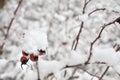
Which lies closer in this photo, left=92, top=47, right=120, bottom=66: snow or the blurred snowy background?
left=92, top=47, right=120, bottom=66: snow

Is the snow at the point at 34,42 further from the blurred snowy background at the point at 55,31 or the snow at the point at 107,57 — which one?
the blurred snowy background at the point at 55,31

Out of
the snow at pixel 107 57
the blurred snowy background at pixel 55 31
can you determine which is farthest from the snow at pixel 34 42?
the blurred snowy background at pixel 55 31

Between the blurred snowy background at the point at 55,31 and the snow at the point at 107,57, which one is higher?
the snow at the point at 107,57

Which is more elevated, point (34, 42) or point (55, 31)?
point (34, 42)

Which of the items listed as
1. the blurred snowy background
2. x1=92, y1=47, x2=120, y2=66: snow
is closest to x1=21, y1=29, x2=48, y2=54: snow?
x1=92, y1=47, x2=120, y2=66: snow

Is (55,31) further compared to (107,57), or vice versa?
(55,31)

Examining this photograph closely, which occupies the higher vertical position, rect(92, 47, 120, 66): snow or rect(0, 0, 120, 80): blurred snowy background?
rect(92, 47, 120, 66): snow

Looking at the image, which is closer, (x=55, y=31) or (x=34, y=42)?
(x=34, y=42)

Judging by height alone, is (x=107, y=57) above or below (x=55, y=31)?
above

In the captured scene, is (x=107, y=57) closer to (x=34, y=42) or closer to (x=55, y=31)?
(x=34, y=42)

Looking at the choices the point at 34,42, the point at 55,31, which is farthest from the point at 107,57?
the point at 55,31

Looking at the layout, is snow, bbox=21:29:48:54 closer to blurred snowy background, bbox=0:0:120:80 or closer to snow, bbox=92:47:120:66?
snow, bbox=92:47:120:66

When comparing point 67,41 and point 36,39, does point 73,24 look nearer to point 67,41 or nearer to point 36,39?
point 67,41

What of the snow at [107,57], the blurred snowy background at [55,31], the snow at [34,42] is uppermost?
the snow at [34,42]
